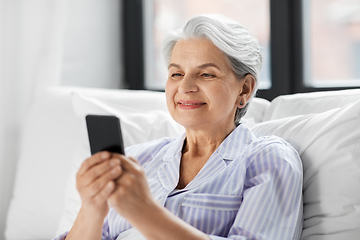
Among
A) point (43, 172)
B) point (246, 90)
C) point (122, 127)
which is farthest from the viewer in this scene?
point (43, 172)

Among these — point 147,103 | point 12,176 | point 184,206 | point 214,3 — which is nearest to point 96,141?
point 184,206

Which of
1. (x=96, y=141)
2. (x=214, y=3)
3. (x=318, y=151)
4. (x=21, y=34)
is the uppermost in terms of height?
(x=214, y=3)

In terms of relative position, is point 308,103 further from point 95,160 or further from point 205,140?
point 95,160

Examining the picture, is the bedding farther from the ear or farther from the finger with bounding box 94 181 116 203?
the finger with bounding box 94 181 116 203

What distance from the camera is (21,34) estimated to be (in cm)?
190

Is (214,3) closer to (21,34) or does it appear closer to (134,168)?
(21,34)

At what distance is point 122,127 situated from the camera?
60.6 inches

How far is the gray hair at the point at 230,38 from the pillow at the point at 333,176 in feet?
0.86

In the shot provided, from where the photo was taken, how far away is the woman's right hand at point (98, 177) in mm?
754

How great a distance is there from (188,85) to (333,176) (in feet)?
1.50

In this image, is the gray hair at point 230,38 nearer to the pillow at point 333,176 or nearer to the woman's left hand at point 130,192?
the pillow at point 333,176

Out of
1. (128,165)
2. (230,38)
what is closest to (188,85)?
(230,38)

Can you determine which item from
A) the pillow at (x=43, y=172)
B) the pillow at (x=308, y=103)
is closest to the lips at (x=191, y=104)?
the pillow at (x=308, y=103)

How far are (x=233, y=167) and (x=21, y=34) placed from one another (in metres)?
1.34
